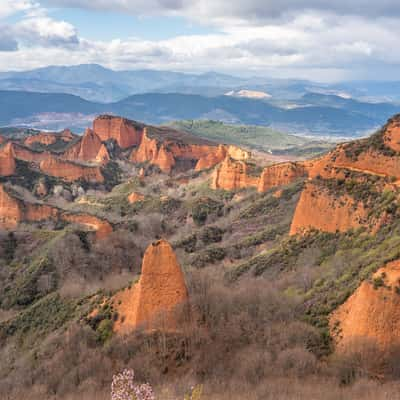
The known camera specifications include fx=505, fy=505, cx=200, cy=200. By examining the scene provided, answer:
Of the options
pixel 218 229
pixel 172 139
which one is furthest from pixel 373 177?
pixel 172 139

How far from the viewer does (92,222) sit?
55.8 meters

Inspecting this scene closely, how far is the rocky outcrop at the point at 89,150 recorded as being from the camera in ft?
398

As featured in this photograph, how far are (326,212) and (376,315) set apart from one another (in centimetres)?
1429

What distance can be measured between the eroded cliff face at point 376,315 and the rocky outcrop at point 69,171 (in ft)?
273

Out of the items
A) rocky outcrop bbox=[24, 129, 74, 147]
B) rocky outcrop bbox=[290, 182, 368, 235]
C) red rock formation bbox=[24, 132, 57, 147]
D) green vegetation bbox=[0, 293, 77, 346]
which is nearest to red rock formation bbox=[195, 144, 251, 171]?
rocky outcrop bbox=[24, 129, 74, 147]

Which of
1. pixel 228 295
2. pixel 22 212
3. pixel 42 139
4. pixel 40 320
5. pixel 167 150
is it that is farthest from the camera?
pixel 42 139

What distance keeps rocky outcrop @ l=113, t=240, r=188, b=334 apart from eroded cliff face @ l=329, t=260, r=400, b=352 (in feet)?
24.5

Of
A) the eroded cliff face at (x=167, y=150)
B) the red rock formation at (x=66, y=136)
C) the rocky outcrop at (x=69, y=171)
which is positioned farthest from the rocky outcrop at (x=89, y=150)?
the rocky outcrop at (x=69, y=171)

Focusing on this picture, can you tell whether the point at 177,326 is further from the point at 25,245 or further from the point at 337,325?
the point at 25,245

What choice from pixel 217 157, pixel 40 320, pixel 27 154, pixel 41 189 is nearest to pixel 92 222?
pixel 40 320

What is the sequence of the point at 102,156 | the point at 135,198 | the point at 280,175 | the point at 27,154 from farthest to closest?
1. the point at 102,156
2. the point at 27,154
3. the point at 135,198
4. the point at 280,175

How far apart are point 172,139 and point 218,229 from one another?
66.5 metres

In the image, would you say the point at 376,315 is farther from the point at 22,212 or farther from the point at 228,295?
the point at 22,212

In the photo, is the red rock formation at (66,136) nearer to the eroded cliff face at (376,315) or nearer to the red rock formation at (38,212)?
the red rock formation at (38,212)
